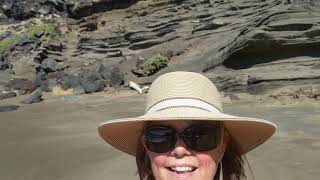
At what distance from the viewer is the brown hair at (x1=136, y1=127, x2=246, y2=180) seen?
3.06 meters

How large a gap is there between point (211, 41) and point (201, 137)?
22040 millimetres

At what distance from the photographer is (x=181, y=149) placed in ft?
8.98

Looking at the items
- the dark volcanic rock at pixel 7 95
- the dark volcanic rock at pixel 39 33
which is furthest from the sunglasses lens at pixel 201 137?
the dark volcanic rock at pixel 39 33

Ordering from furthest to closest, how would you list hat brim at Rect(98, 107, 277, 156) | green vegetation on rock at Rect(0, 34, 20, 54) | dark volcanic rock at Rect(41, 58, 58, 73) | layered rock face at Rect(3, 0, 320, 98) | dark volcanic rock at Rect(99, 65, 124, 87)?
green vegetation on rock at Rect(0, 34, 20, 54), dark volcanic rock at Rect(41, 58, 58, 73), dark volcanic rock at Rect(99, 65, 124, 87), layered rock face at Rect(3, 0, 320, 98), hat brim at Rect(98, 107, 277, 156)

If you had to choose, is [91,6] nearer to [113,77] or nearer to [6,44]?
[6,44]

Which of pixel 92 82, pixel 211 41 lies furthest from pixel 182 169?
pixel 211 41

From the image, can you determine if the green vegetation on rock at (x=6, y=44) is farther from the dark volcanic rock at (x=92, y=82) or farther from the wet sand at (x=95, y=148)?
the wet sand at (x=95, y=148)

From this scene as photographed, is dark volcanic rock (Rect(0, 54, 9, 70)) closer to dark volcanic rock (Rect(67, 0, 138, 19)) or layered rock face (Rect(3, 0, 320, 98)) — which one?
layered rock face (Rect(3, 0, 320, 98))

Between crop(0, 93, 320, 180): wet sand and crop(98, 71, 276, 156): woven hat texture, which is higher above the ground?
A: crop(98, 71, 276, 156): woven hat texture

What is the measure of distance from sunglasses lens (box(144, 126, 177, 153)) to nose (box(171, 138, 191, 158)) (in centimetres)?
2

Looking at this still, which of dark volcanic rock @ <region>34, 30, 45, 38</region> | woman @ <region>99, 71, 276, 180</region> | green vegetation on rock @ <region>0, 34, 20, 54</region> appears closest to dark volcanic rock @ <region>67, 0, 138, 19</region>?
dark volcanic rock @ <region>34, 30, 45, 38</region>

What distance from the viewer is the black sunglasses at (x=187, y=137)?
2739 millimetres

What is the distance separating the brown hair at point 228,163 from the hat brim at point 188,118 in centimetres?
5

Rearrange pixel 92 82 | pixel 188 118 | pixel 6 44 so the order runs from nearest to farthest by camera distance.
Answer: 1. pixel 188 118
2. pixel 92 82
3. pixel 6 44
